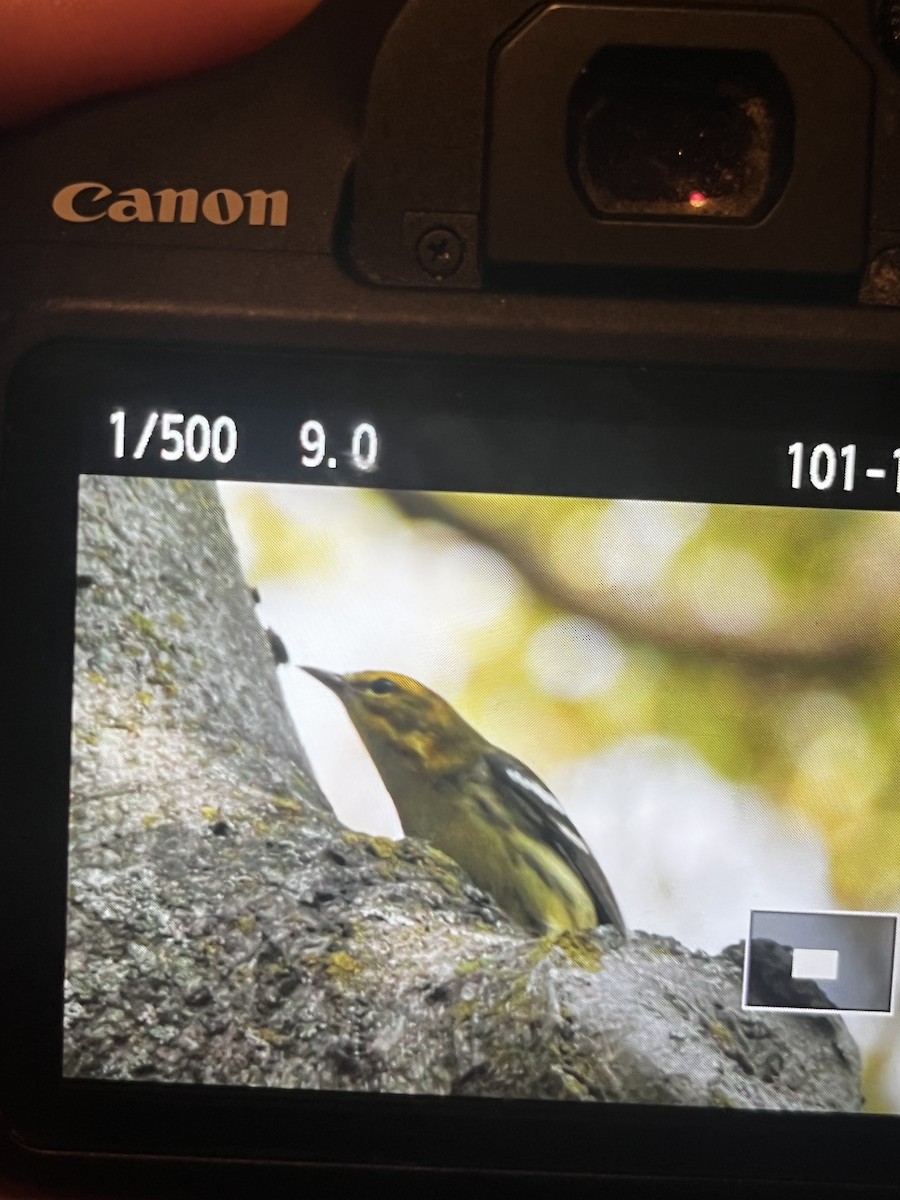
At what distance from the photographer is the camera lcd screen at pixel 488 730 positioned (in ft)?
1.35

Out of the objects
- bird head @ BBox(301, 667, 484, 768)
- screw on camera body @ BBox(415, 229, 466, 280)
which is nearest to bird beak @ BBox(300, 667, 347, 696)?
bird head @ BBox(301, 667, 484, 768)

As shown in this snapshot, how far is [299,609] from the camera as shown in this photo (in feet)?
1.36

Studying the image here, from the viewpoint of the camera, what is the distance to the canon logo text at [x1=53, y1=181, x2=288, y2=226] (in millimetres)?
416

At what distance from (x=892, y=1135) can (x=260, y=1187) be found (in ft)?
0.72

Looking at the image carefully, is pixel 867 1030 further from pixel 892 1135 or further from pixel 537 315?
pixel 537 315

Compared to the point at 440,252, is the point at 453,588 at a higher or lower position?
lower

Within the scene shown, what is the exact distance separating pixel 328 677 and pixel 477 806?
68 millimetres

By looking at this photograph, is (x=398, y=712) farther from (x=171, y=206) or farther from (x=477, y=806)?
(x=171, y=206)

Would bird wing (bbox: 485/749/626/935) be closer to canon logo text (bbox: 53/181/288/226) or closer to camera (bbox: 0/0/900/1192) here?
camera (bbox: 0/0/900/1192)

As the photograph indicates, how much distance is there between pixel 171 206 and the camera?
1.36ft

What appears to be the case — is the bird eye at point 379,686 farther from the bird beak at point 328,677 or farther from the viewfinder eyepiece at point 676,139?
the viewfinder eyepiece at point 676,139

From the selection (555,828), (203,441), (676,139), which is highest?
(676,139)

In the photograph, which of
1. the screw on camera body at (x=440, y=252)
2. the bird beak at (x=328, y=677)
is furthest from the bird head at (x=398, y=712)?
the screw on camera body at (x=440, y=252)

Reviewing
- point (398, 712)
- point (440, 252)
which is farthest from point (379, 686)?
point (440, 252)
